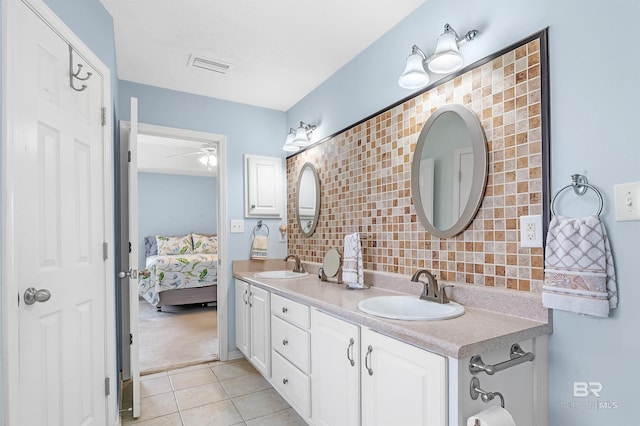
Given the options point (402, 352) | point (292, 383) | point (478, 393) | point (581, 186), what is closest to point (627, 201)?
point (581, 186)

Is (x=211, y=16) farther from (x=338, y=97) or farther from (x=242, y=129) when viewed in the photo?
(x=242, y=129)

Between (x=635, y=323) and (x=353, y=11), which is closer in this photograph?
(x=635, y=323)

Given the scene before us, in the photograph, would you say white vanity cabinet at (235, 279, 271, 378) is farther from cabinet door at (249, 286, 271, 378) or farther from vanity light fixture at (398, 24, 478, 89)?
vanity light fixture at (398, 24, 478, 89)

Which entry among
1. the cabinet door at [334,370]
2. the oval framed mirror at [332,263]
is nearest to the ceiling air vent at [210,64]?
the oval framed mirror at [332,263]

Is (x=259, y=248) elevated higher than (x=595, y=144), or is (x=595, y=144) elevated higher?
(x=595, y=144)

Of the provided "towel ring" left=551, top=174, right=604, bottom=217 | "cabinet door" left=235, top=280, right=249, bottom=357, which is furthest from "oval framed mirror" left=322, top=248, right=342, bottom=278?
"towel ring" left=551, top=174, right=604, bottom=217

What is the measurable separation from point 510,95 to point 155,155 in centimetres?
578

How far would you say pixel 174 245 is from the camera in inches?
240

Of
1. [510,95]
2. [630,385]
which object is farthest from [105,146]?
[630,385]

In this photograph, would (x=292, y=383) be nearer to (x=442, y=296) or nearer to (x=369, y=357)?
(x=369, y=357)

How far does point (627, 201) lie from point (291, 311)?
1.66 metres

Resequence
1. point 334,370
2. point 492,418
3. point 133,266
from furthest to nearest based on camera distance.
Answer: point 133,266
point 334,370
point 492,418

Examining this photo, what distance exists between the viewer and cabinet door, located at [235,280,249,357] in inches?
112

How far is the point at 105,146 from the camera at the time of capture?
1.94m
